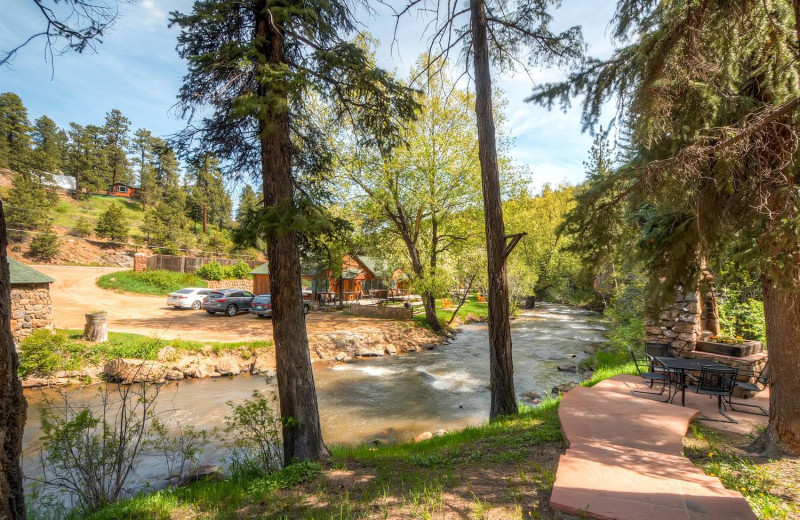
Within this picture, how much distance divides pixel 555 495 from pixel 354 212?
16.5 metres

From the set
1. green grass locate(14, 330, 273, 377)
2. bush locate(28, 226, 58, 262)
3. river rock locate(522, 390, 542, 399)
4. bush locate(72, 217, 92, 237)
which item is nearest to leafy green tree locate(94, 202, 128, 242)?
bush locate(72, 217, 92, 237)

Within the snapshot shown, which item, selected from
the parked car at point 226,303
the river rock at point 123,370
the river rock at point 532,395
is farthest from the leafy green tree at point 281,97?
the parked car at point 226,303

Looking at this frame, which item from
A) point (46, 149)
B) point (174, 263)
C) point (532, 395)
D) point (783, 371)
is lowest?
point (532, 395)

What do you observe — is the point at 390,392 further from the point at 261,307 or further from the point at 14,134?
the point at 14,134

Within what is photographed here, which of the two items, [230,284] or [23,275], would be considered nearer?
[23,275]

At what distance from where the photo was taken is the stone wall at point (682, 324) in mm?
7676

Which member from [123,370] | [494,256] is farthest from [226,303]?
[494,256]

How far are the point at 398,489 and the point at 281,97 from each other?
4.93m

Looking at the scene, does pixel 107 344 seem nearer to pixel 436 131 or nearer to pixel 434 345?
pixel 434 345

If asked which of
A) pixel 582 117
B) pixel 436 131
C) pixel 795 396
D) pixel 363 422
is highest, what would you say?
pixel 436 131

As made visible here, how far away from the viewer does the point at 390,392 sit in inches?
429

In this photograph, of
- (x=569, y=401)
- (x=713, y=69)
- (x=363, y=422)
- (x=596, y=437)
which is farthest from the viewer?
(x=363, y=422)

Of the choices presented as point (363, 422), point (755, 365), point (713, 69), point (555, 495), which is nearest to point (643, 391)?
point (755, 365)

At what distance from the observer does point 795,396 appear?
156 inches
